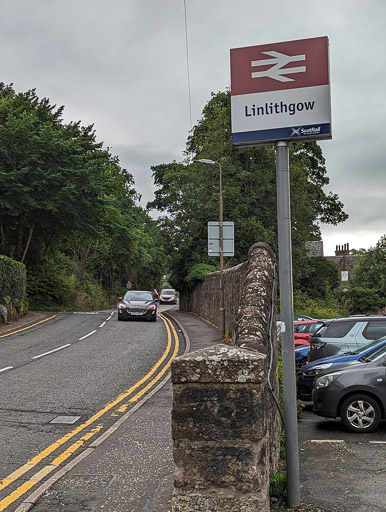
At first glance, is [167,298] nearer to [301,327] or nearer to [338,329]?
[301,327]

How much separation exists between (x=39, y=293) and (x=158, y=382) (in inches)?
1116

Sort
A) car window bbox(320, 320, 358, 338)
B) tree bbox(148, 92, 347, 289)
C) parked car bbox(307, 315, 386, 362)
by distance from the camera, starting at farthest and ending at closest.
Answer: tree bbox(148, 92, 347, 289)
car window bbox(320, 320, 358, 338)
parked car bbox(307, 315, 386, 362)

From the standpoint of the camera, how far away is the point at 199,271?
112 feet

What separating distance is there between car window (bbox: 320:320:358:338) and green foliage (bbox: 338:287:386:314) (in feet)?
117

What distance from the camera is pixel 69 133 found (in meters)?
36.2

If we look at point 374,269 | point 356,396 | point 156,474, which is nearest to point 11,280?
point 356,396

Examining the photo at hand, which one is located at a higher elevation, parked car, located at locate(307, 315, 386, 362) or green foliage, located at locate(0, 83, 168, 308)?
green foliage, located at locate(0, 83, 168, 308)

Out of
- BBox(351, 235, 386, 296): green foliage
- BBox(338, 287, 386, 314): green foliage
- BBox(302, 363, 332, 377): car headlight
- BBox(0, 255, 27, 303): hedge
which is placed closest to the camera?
BBox(302, 363, 332, 377): car headlight

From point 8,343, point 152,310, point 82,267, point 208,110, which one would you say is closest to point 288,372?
point 8,343

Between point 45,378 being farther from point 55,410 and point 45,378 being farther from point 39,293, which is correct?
point 39,293

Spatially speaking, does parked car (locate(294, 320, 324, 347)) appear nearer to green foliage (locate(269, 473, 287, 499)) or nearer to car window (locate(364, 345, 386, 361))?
car window (locate(364, 345, 386, 361))

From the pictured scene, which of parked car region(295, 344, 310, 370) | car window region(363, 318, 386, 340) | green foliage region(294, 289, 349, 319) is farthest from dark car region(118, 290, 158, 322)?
car window region(363, 318, 386, 340)

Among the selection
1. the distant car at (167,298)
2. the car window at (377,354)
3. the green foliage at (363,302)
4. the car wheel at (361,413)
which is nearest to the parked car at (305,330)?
the car window at (377,354)

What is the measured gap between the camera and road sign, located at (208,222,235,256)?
22.0 m
